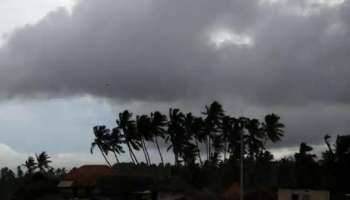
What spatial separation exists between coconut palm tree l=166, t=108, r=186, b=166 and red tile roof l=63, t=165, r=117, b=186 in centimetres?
2335

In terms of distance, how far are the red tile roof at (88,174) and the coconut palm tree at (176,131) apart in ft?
76.6

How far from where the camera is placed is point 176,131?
435 feet

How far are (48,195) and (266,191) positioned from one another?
32.6m

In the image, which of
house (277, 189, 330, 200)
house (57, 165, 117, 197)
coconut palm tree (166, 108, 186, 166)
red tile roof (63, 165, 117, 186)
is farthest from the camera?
coconut palm tree (166, 108, 186, 166)

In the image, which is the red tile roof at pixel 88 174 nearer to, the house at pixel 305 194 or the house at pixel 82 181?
the house at pixel 82 181

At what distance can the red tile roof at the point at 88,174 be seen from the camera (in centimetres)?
10494

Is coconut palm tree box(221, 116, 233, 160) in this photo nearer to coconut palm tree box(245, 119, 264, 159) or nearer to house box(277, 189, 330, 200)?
coconut palm tree box(245, 119, 264, 159)

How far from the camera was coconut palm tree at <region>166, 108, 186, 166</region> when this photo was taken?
5212 inches

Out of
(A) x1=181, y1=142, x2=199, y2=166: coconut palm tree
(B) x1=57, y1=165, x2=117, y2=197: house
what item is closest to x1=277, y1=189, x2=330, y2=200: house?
(B) x1=57, y1=165, x2=117, y2=197: house

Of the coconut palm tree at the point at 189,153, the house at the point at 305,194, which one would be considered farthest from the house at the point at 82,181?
the house at the point at 305,194

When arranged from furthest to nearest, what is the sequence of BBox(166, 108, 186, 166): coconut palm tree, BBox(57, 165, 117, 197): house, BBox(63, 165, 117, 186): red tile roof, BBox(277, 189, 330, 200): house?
BBox(166, 108, 186, 166): coconut palm tree
BBox(63, 165, 117, 186): red tile roof
BBox(57, 165, 117, 197): house
BBox(277, 189, 330, 200): house

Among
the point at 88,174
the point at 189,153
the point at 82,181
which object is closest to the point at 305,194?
the point at 82,181

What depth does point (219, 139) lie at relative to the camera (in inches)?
5399

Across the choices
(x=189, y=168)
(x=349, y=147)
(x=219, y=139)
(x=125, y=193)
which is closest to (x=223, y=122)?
(x=219, y=139)
